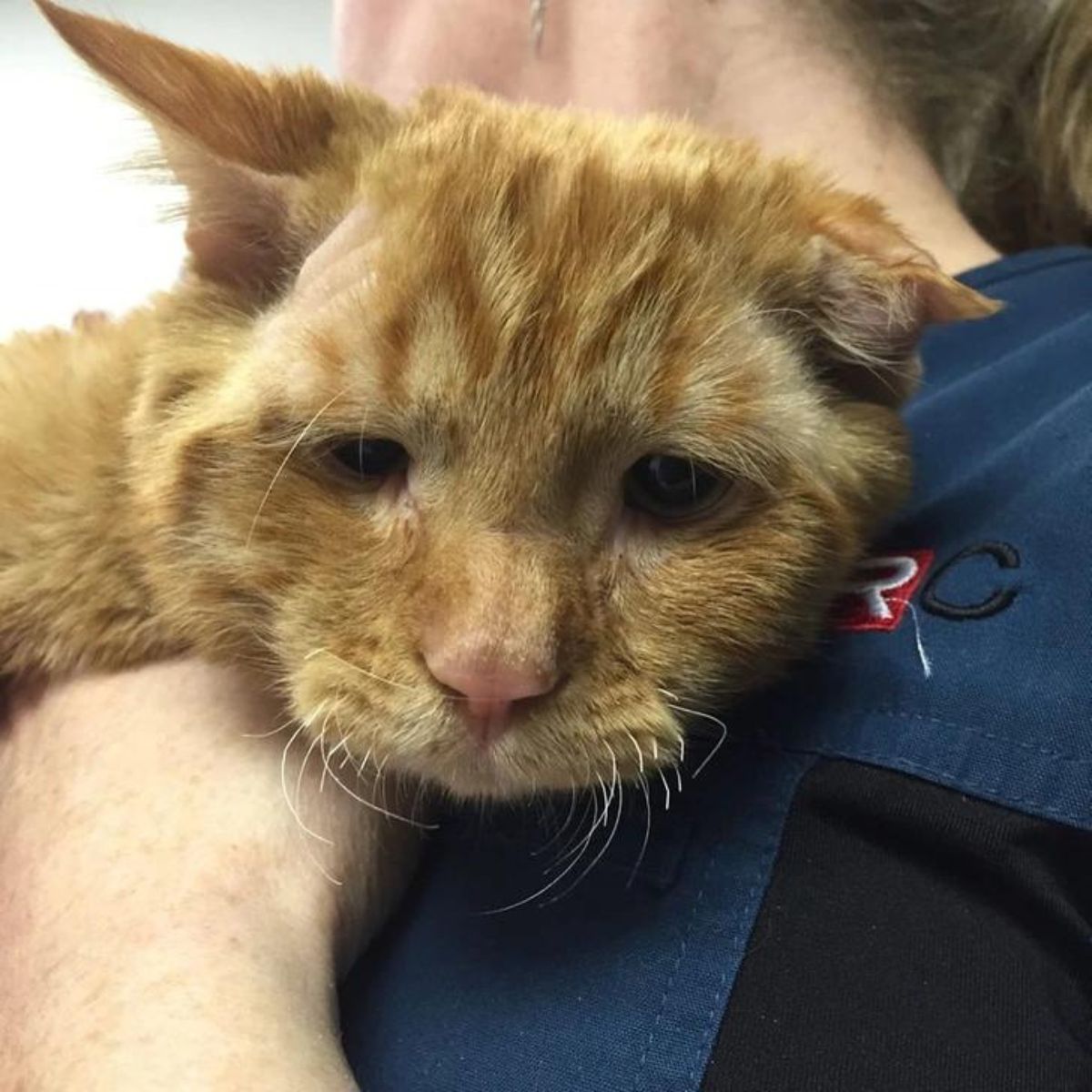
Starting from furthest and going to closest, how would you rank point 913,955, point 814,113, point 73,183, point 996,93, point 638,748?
point 73,183, point 996,93, point 814,113, point 638,748, point 913,955

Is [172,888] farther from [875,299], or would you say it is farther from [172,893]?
[875,299]

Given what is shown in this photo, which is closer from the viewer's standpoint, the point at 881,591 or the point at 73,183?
the point at 881,591

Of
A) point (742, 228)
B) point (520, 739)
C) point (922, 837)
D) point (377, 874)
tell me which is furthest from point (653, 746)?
point (742, 228)

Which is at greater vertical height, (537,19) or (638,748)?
(537,19)

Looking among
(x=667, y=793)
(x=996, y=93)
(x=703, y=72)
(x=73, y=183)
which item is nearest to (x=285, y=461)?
(x=667, y=793)

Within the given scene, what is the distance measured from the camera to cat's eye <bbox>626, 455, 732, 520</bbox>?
0.99 metres

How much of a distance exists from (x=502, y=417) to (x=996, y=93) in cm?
140

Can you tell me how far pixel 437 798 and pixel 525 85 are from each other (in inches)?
47.1

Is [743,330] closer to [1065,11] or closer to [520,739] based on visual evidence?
[520,739]

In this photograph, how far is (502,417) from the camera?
0.93 m

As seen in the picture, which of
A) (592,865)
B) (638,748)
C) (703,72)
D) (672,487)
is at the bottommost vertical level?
(592,865)

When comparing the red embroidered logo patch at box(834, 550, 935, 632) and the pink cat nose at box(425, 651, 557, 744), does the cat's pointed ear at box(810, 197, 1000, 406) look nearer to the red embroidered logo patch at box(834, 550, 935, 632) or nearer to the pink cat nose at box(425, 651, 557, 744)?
the red embroidered logo patch at box(834, 550, 935, 632)

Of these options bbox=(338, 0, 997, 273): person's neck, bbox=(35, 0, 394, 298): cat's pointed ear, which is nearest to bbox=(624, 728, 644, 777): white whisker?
bbox=(35, 0, 394, 298): cat's pointed ear

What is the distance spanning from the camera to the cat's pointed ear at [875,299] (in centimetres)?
99
